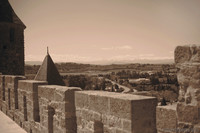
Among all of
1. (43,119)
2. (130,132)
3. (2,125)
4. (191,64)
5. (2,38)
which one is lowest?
(2,125)

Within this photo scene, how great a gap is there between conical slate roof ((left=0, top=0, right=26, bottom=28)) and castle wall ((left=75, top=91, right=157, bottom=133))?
18.8 meters

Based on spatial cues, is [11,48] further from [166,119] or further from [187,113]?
[187,113]

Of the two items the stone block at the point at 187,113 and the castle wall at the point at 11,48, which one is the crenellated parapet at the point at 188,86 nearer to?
the stone block at the point at 187,113

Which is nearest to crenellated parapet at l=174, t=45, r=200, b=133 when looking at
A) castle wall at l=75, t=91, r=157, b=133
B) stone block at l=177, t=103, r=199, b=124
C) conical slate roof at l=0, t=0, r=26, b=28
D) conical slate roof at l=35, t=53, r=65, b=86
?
stone block at l=177, t=103, r=199, b=124

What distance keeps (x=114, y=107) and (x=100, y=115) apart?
16.0 inches

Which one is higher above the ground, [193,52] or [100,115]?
[193,52]

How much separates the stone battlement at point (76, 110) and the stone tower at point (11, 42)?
13211 millimetres

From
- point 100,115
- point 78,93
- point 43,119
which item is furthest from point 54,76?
point 100,115

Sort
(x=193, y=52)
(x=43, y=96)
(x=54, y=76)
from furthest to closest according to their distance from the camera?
(x=54, y=76) < (x=43, y=96) < (x=193, y=52)

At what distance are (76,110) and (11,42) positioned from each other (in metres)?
18.1

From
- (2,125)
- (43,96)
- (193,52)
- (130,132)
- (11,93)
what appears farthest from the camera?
(11,93)

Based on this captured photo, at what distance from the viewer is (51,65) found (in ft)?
39.0

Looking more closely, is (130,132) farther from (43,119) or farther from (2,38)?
(2,38)

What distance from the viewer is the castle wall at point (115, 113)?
2.94 m
